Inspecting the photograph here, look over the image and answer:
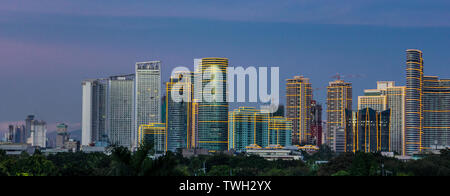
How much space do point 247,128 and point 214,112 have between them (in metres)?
10.2

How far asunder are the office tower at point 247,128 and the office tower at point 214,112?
9.34 ft

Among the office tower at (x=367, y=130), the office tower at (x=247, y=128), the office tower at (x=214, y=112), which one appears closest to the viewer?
the office tower at (x=367, y=130)

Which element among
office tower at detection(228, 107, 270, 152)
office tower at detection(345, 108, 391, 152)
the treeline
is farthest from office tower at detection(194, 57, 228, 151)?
the treeline

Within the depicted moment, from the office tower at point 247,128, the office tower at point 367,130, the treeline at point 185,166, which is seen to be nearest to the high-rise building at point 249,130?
the office tower at point 247,128

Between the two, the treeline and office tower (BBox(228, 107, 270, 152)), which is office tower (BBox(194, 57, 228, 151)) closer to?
office tower (BBox(228, 107, 270, 152))

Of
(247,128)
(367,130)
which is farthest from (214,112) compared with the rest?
(367,130)

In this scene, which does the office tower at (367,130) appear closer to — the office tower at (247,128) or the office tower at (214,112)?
the office tower at (247,128)

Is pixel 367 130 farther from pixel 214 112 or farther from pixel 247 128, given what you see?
pixel 214 112

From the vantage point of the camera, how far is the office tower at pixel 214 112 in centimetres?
18650

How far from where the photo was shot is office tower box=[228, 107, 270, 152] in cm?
18938
